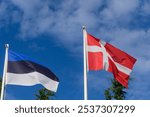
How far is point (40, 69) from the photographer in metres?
24.1

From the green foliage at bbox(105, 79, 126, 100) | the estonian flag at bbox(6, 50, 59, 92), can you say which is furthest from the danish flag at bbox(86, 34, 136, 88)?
the green foliage at bbox(105, 79, 126, 100)

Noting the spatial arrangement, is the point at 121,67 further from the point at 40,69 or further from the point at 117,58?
the point at 40,69

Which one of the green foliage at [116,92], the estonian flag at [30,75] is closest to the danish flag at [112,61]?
the estonian flag at [30,75]

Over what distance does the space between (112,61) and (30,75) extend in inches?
148

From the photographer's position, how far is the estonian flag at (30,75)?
77.7 feet

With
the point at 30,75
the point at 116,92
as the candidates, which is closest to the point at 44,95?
the point at 116,92

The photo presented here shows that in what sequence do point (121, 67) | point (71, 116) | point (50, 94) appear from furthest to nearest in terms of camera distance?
point (50, 94)
point (121, 67)
point (71, 116)

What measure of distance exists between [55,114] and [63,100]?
58 cm

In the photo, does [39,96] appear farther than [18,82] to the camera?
Yes

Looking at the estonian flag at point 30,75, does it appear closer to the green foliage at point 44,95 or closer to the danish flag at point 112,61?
the danish flag at point 112,61

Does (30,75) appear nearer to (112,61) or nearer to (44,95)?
(112,61)

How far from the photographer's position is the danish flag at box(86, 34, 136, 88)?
77.3 feet

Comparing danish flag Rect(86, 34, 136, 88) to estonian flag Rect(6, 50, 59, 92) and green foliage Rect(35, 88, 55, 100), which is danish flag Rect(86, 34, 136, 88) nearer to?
estonian flag Rect(6, 50, 59, 92)

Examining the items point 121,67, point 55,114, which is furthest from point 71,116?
point 121,67
